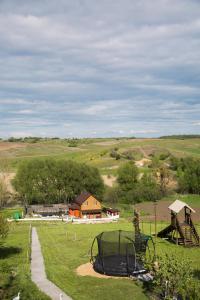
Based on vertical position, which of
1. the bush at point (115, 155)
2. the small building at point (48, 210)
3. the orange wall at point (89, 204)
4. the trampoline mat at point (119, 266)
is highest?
the bush at point (115, 155)

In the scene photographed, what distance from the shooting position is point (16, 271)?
2759cm

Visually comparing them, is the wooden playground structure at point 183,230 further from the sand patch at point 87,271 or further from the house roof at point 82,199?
the house roof at point 82,199

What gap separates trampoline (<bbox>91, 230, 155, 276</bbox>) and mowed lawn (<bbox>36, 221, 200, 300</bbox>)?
1203 millimetres

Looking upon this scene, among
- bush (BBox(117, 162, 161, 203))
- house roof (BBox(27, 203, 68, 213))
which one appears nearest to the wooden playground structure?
house roof (BBox(27, 203, 68, 213))

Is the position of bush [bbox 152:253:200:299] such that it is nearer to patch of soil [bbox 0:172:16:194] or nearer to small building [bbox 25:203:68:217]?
small building [bbox 25:203:68:217]

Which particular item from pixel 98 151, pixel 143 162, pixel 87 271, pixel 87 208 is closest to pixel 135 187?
pixel 87 208

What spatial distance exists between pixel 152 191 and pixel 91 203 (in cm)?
Result: 1852

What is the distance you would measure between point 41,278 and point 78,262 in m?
5.27

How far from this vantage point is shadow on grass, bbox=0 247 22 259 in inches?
1347

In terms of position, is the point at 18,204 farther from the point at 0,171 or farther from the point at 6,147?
the point at 6,147

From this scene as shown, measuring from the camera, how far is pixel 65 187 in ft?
258

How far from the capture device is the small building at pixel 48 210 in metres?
69.9

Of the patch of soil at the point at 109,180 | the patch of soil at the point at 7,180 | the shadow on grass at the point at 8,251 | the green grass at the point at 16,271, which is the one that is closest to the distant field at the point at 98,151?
the patch of soil at the point at 109,180

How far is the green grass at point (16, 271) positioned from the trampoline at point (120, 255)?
5.31m
